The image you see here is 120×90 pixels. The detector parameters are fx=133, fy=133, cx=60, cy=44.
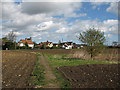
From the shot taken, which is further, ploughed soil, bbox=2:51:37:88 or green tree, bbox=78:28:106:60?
green tree, bbox=78:28:106:60

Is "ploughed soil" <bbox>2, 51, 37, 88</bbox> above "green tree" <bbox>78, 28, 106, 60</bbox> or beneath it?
beneath

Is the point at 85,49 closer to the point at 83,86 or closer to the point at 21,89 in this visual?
the point at 83,86

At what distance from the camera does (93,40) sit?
16.9 meters

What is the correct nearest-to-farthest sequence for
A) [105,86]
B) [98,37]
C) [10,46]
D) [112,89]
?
[112,89] → [105,86] → [98,37] → [10,46]

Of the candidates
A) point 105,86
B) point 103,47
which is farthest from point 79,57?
point 105,86

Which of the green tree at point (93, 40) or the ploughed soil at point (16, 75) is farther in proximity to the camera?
the green tree at point (93, 40)

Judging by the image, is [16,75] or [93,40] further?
[93,40]

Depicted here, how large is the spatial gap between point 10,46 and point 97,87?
59.2 meters

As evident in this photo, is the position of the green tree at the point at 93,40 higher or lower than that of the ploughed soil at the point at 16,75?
higher

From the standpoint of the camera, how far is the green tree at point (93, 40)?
55.2 ft

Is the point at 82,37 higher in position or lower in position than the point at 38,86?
higher

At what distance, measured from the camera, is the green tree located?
16.8m

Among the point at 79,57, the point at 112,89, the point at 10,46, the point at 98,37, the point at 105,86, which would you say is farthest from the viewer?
the point at 10,46

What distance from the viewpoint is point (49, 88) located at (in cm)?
578
